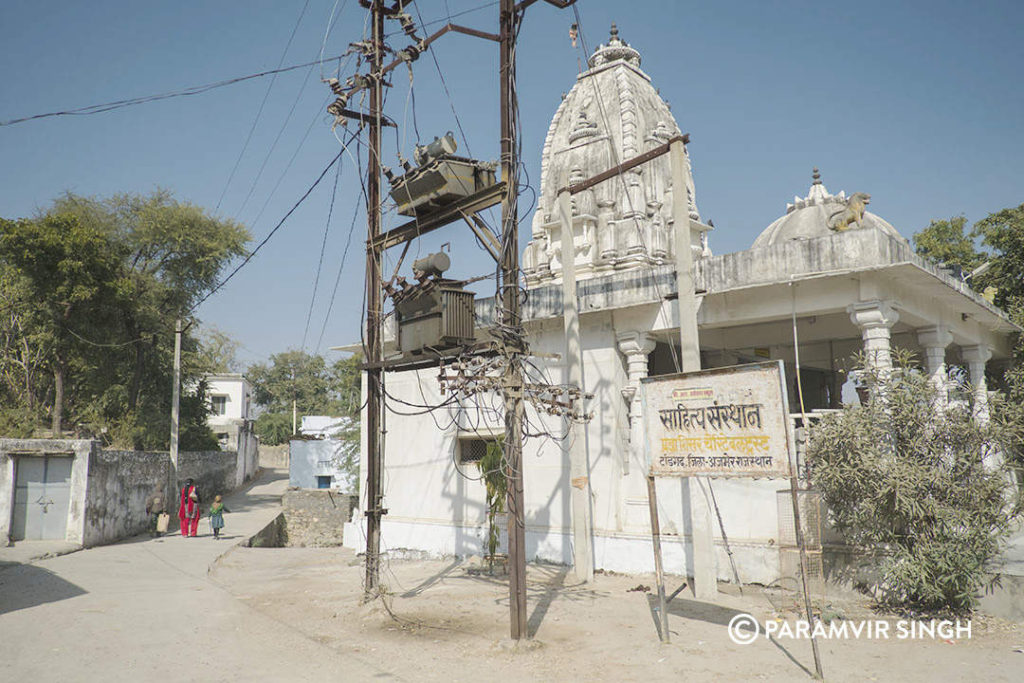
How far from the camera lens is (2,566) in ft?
45.4

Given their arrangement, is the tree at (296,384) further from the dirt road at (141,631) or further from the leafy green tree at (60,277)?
the dirt road at (141,631)

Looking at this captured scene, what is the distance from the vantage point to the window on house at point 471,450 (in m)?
15.3

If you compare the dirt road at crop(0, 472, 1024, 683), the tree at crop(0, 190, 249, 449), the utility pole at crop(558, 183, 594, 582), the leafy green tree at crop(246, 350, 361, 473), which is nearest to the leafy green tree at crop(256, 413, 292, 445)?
the leafy green tree at crop(246, 350, 361, 473)

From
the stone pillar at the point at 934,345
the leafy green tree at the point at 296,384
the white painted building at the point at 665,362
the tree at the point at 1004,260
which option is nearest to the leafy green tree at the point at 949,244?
the tree at the point at 1004,260

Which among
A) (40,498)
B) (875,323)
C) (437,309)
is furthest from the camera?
(40,498)

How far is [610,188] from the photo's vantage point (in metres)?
28.2

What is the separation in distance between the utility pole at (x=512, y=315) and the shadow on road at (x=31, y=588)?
7.79 meters

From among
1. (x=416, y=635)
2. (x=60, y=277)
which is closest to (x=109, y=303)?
(x=60, y=277)

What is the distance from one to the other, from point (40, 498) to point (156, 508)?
3770 mm

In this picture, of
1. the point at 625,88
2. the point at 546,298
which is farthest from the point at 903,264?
the point at 625,88

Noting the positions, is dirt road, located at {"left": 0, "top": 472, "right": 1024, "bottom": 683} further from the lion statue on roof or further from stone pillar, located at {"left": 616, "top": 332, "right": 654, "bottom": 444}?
the lion statue on roof

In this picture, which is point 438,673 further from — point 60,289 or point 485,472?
point 60,289

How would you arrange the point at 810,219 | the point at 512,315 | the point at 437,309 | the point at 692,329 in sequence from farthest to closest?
the point at 810,219
the point at 692,329
the point at 437,309
the point at 512,315

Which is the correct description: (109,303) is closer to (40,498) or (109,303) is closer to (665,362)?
(40,498)
